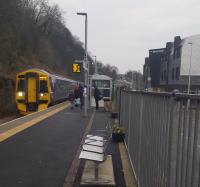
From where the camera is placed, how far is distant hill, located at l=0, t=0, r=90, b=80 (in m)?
42.2

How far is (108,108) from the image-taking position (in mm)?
Result: 22703

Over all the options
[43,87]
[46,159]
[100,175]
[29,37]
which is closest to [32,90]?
[43,87]

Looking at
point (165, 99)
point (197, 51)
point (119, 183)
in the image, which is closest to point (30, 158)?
point (119, 183)

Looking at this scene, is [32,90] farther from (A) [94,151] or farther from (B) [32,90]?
(A) [94,151]

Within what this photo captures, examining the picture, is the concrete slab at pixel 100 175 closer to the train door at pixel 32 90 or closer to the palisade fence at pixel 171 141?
the palisade fence at pixel 171 141

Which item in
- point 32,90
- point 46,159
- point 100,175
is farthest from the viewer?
point 32,90

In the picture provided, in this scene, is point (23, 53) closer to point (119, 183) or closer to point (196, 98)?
point (119, 183)

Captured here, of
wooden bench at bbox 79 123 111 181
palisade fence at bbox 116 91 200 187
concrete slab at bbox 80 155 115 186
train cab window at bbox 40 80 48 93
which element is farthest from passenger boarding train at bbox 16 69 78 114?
palisade fence at bbox 116 91 200 187

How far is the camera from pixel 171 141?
3291 millimetres

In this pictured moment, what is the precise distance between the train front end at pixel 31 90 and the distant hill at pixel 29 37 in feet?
38.6

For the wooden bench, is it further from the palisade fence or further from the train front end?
the train front end

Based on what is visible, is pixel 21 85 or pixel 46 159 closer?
pixel 46 159

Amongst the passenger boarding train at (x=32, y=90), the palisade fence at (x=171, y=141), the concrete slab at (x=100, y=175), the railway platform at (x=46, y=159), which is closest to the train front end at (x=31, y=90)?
the passenger boarding train at (x=32, y=90)

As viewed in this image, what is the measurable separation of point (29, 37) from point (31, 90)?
33.7 m
